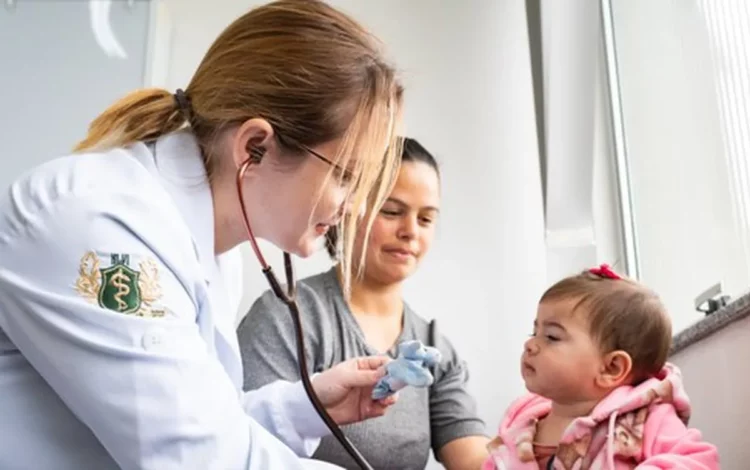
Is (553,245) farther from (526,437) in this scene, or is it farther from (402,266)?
(526,437)

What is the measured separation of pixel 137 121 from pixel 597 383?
631 mm

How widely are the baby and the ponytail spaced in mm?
532

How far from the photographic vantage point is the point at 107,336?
0.73 m

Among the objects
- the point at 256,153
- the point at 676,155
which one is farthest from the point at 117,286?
the point at 676,155

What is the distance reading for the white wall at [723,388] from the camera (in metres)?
1.04

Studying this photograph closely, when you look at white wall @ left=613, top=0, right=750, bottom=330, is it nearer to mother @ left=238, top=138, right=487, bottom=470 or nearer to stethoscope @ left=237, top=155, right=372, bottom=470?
mother @ left=238, top=138, right=487, bottom=470

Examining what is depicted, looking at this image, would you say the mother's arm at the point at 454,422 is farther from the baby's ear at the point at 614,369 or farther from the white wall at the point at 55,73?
the white wall at the point at 55,73

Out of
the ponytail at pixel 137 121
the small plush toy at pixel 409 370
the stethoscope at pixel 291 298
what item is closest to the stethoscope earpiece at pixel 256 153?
the stethoscope at pixel 291 298

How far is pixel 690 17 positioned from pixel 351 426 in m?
0.84

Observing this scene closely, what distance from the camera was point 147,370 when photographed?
72cm

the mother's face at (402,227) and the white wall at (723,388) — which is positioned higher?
the mother's face at (402,227)

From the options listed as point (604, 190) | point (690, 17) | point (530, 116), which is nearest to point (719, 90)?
point (690, 17)

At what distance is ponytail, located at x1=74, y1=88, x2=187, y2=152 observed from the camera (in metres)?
0.96

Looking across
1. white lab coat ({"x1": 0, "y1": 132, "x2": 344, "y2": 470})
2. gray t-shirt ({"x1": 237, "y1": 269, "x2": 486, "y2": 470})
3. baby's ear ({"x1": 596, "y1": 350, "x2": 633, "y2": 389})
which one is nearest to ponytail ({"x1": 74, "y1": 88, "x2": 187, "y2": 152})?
white lab coat ({"x1": 0, "y1": 132, "x2": 344, "y2": 470})
